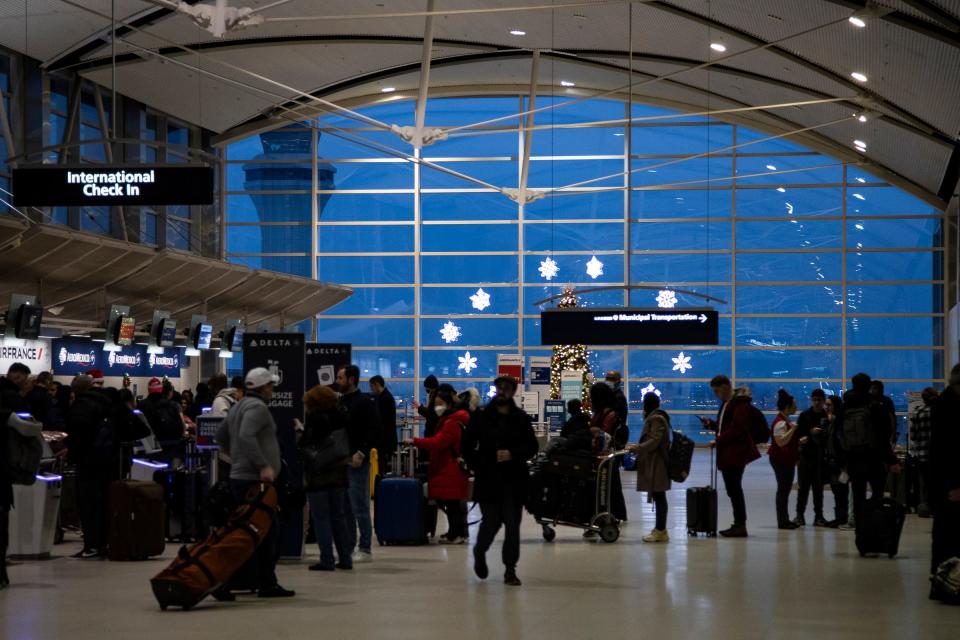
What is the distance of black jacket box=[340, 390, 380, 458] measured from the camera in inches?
425

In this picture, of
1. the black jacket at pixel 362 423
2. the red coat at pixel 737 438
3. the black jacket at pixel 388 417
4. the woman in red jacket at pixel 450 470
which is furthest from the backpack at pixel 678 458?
the black jacket at pixel 362 423

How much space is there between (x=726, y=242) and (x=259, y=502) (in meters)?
24.7

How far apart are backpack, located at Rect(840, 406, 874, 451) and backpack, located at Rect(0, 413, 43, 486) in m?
6.76

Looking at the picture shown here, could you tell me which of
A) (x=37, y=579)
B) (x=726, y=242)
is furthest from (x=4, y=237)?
(x=726, y=242)

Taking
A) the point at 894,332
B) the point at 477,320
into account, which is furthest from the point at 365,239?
the point at 894,332

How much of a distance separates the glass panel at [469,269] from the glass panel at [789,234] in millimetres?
5293

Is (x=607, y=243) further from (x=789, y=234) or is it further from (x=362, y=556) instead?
(x=362, y=556)

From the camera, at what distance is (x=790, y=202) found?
3219 cm

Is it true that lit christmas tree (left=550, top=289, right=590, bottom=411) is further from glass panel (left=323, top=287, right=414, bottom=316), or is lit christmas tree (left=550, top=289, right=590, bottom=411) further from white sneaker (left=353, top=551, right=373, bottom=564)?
white sneaker (left=353, top=551, right=373, bottom=564)

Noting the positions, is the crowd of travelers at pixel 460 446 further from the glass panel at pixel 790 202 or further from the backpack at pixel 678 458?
the glass panel at pixel 790 202

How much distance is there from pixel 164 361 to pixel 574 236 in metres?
10.8

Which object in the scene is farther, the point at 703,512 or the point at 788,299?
the point at 788,299

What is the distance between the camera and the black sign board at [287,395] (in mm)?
11383

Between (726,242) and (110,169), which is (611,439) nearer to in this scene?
(110,169)
